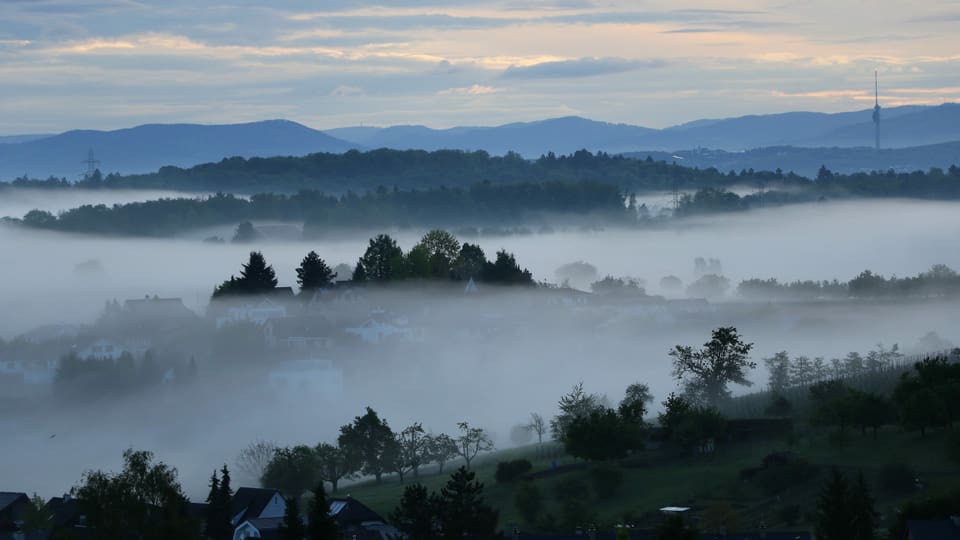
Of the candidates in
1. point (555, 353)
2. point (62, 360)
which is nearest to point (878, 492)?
point (555, 353)

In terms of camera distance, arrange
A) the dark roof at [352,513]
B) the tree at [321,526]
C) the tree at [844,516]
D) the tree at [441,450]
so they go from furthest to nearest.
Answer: the tree at [441,450]
the dark roof at [352,513]
the tree at [844,516]
the tree at [321,526]

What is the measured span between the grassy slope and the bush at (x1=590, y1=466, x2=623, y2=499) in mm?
252

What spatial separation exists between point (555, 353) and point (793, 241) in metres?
94.3

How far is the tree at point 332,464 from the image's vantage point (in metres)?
57.2

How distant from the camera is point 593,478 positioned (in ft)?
157

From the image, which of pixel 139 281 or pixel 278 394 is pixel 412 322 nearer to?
pixel 278 394

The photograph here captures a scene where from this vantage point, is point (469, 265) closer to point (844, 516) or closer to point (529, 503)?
point (529, 503)

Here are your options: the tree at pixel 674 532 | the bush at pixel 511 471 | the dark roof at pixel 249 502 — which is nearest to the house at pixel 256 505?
the dark roof at pixel 249 502

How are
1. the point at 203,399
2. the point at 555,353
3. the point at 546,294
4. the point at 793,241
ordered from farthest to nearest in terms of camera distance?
1. the point at 793,241
2. the point at 546,294
3. the point at 555,353
4. the point at 203,399

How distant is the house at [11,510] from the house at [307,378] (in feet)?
117

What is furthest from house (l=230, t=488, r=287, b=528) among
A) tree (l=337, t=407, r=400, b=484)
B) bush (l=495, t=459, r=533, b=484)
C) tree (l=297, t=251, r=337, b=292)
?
tree (l=297, t=251, r=337, b=292)

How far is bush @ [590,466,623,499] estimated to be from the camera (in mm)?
46969

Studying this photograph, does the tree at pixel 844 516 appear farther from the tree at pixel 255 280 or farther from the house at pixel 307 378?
the tree at pixel 255 280

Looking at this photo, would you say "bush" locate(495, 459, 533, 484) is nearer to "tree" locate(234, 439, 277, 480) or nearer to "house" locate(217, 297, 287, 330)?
"tree" locate(234, 439, 277, 480)
